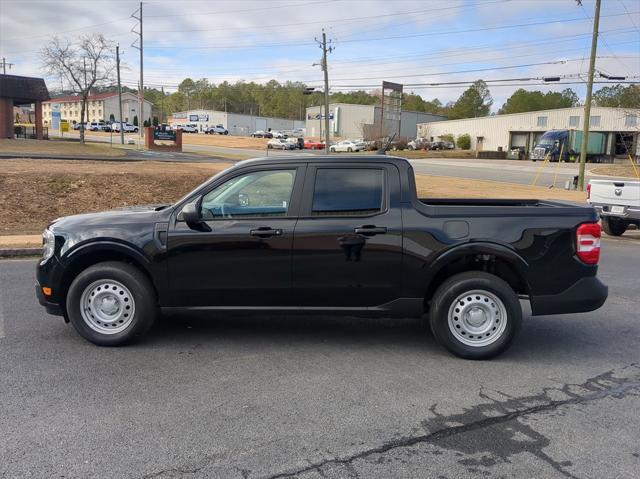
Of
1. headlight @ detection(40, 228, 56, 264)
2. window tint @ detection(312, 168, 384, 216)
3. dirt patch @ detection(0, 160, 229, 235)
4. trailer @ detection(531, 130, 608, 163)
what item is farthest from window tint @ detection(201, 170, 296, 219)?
trailer @ detection(531, 130, 608, 163)

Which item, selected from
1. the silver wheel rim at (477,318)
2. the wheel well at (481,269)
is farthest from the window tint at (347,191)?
the silver wheel rim at (477,318)

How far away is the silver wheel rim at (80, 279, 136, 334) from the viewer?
17.7 ft

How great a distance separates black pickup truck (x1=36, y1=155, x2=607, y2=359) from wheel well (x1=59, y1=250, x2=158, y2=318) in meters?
0.04

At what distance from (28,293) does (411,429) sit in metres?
5.72

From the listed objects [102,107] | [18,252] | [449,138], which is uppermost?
[102,107]

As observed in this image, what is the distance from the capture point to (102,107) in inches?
4897

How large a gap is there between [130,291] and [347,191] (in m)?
2.23

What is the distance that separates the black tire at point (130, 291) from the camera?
5340 millimetres

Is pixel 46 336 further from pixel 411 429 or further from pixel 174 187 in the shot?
pixel 174 187

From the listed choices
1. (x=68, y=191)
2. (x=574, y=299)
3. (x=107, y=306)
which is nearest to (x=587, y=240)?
(x=574, y=299)

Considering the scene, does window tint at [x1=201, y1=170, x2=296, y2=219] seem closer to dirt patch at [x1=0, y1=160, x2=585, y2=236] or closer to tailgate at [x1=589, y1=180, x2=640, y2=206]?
dirt patch at [x1=0, y1=160, x2=585, y2=236]

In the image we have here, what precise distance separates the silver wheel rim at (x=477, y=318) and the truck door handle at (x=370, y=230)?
3.05 feet

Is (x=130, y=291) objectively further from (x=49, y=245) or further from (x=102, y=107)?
(x=102, y=107)

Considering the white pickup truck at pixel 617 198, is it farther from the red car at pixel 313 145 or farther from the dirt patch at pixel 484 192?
the red car at pixel 313 145
